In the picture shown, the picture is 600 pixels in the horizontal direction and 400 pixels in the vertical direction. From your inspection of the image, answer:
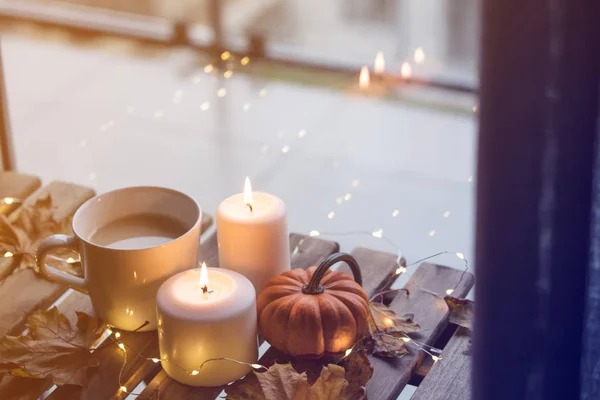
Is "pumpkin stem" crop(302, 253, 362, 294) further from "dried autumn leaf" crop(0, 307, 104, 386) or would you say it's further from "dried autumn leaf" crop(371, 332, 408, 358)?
"dried autumn leaf" crop(0, 307, 104, 386)

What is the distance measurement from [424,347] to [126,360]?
1.06 ft

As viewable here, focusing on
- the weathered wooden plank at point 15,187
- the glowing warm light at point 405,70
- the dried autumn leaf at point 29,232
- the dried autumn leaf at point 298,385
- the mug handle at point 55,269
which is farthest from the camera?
the glowing warm light at point 405,70

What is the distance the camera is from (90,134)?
220cm

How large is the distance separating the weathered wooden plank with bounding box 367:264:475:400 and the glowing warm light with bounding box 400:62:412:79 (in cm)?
119

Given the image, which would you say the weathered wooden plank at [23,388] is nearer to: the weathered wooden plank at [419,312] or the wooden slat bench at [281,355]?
the wooden slat bench at [281,355]

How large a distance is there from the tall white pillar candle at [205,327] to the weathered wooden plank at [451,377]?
185mm

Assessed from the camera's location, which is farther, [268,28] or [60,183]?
[268,28]

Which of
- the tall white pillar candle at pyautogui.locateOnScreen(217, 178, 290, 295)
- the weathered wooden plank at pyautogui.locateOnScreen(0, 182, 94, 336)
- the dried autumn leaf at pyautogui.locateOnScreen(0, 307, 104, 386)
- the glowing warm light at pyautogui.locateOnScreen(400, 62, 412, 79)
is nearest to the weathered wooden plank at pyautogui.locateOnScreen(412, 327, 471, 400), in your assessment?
the tall white pillar candle at pyautogui.locateOnScreen(217, 178, 290, 295)

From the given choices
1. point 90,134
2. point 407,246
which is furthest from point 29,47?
point 407,246

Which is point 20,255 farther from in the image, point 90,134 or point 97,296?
point 90,134

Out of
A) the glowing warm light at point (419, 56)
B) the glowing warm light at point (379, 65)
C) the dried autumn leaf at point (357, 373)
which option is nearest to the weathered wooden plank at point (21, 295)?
the dried autumn leaf at point (357, 373)

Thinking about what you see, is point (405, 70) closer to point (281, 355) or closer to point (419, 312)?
point (419, 312)

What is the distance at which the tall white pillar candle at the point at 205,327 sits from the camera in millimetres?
942

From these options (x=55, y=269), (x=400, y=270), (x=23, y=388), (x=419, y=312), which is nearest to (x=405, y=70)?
(x=400, y=270)
